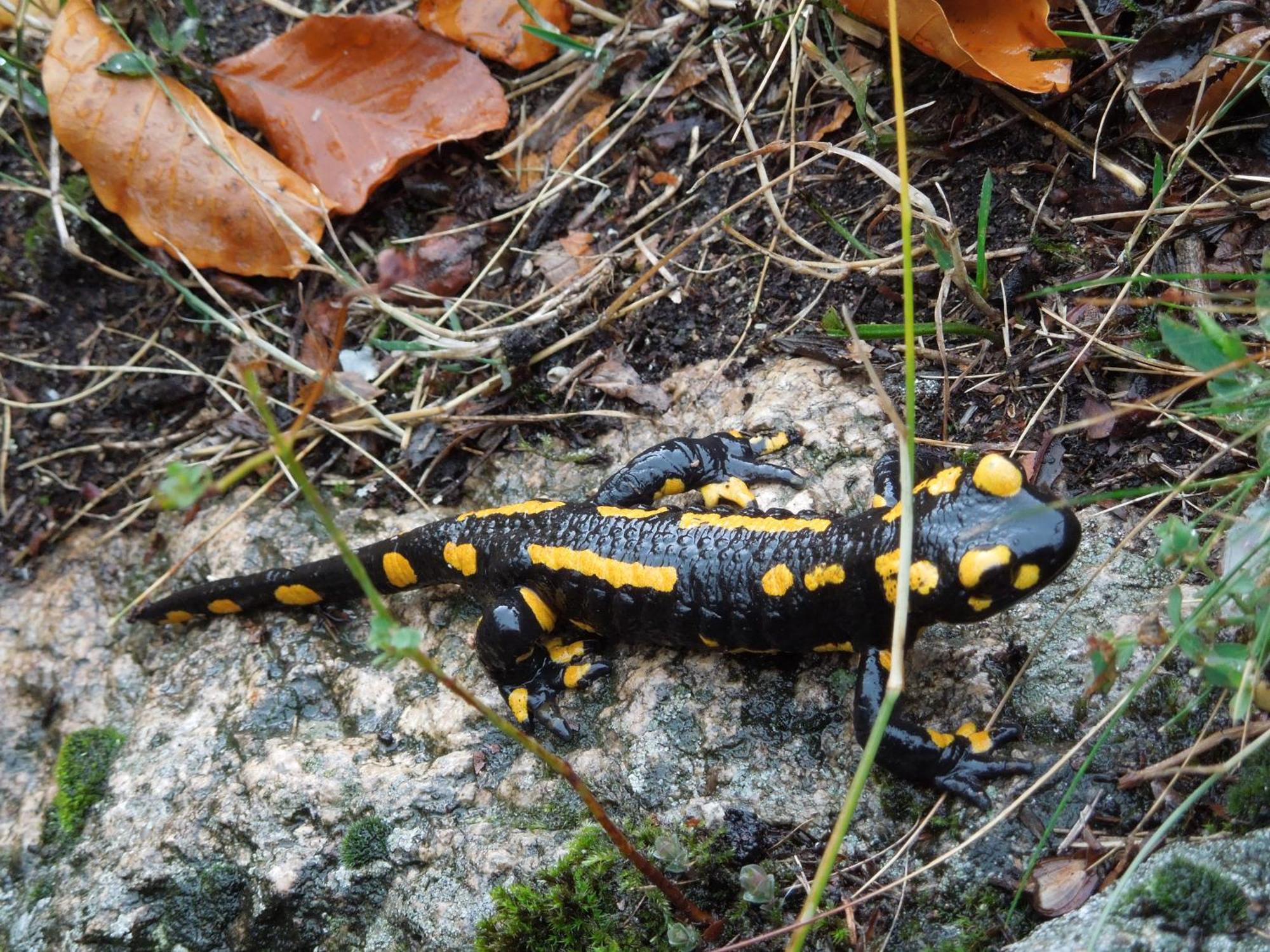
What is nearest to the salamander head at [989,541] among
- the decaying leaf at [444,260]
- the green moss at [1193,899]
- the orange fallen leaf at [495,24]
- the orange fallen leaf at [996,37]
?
the green moss at [1193,899]

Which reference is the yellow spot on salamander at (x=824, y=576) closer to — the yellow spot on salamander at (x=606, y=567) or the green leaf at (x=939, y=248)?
the yellow spot on salamander at (x=606, y=567)

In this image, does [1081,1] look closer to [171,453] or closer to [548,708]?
[548,708]

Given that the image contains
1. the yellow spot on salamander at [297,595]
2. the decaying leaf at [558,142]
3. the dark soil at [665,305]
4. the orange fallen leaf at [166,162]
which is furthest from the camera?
the decaying leaf at [558,142]

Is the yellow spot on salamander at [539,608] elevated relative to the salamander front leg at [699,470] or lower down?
lower down

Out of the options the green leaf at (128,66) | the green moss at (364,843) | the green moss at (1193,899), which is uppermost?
the green leaf at (128,66)

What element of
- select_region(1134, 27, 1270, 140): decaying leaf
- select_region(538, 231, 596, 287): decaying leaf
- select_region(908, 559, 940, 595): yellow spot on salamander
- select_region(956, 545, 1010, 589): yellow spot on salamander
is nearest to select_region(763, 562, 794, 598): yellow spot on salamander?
select_region(908, 559, 940, 595): yellow spot on salamander

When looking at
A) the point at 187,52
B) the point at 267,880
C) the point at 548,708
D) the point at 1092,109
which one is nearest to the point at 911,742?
the point at 548,708
